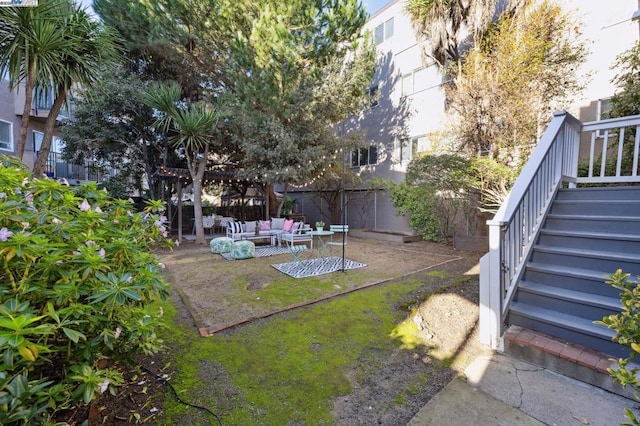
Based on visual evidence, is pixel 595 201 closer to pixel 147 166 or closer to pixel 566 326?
pixel 566 326

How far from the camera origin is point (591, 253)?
9.98ft

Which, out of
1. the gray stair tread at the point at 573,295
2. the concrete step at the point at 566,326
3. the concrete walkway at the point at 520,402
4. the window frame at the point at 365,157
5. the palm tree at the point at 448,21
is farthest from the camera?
→ the window frame at the point at 365,157

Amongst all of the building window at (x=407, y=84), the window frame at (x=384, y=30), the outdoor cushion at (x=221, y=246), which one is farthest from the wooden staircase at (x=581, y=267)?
the window frame at (x=384, y=30)

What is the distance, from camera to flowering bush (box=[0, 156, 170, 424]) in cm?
112

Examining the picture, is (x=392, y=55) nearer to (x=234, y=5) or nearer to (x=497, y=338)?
(x=234, y=5)

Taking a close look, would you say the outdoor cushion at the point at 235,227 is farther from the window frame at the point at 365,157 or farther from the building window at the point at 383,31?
the building window at the point at 383,31

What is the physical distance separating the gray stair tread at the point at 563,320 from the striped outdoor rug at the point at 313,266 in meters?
3.57

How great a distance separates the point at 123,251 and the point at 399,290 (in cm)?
400

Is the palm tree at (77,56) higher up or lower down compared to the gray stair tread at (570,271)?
higher up

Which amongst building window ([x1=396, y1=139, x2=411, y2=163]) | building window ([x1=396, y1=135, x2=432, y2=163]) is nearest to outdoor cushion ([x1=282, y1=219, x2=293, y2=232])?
building window ([x1=396, y1=135, x2=432, y2=163])

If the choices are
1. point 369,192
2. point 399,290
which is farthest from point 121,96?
point 399,290

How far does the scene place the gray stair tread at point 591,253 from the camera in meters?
2.83

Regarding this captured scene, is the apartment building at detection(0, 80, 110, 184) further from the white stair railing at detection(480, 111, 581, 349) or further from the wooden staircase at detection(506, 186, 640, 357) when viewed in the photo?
the wooden staircase at detection(506, 186, 640, 357)

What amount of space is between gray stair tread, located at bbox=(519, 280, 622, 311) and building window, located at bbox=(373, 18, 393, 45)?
13.3 metres
